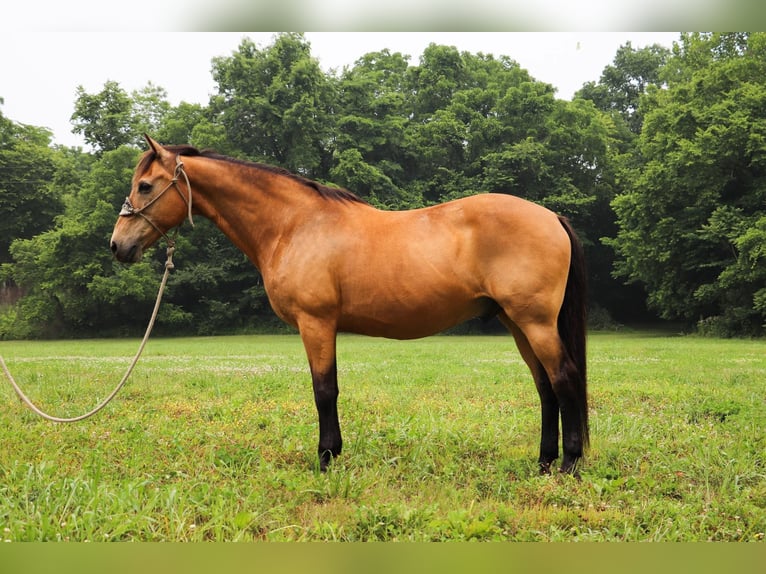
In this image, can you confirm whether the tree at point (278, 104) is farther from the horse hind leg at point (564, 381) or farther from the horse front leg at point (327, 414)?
the horse hind leg at point (564, 381)

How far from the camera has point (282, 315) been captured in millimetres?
4535

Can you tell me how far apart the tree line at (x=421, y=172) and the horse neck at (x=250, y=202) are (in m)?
20.2

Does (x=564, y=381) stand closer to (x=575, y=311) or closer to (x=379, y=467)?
(x=575, y=311)

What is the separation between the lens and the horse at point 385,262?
13.8ft

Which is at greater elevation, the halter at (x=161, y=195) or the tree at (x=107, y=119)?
the tree at (x=107, y=119)

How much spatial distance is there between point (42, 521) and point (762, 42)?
105 ft

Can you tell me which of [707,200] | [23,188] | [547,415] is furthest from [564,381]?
[23,188]

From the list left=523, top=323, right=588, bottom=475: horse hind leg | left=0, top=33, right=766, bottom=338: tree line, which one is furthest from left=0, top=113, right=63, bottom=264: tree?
left=523, top=323, right=588, bottom=475: horse hind leg

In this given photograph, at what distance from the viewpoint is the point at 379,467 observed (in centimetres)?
439

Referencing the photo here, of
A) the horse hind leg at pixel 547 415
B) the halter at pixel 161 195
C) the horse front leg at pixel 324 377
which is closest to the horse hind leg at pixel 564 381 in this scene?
the horse hind leg at pixel 547 415

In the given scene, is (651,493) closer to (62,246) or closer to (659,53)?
(62,246)

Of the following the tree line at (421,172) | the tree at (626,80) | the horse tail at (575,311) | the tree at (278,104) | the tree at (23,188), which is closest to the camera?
the horse tail at (575,311)

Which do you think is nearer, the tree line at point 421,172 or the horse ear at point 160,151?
the horse ear at point 160,151

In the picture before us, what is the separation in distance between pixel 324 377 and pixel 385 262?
41.7 inches
